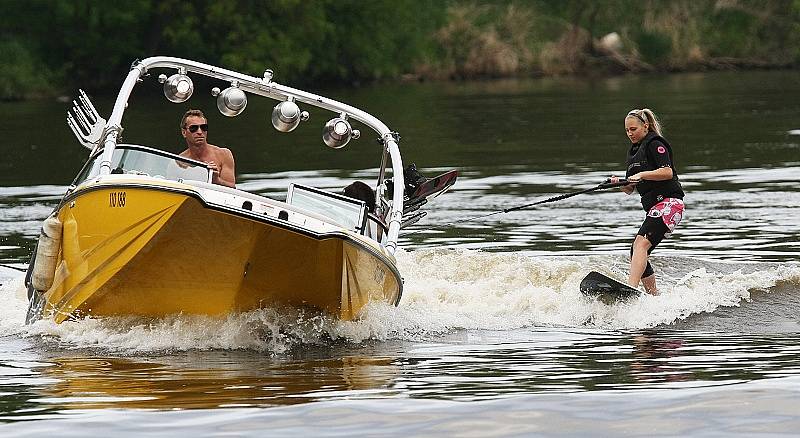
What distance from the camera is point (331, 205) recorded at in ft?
40.8

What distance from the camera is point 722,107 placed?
42.8m

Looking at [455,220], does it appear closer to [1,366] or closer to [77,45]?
[1,366]

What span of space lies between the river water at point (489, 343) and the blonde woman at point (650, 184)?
1.67 feet

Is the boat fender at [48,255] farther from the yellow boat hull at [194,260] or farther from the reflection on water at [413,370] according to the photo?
the reflection on water at [413,370]

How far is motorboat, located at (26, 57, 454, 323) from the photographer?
10.9 metres

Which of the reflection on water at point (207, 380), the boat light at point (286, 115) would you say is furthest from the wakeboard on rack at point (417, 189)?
the reflection on water at point (207, 380)

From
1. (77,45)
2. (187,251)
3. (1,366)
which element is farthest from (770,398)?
(77,45)

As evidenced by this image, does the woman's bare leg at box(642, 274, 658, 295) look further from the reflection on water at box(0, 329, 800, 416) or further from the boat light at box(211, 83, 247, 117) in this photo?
the boat light at box(211, 83, 247, 117)

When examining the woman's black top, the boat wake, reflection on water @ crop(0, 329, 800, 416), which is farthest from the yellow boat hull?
the woman's black top

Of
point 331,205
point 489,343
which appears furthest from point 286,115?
point 489,343

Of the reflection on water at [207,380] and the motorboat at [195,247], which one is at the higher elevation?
the motorboat at [195,247]

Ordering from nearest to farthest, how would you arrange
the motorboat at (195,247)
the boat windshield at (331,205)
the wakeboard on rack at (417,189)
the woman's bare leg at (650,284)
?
1. the motorboat at (195,247)
2. the boat windshield at (331,205)
3. the woman's bare leg at (650,284)
4. the wakeboard on rack at (417,189)

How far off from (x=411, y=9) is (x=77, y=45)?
1644cm

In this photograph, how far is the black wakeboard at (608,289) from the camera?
1291cm
